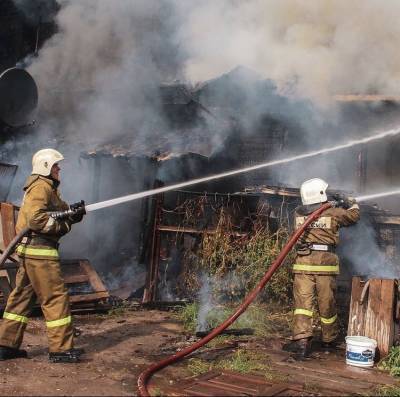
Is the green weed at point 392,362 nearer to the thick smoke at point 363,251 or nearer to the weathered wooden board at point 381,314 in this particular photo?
the weathered wooden board at point 381,314

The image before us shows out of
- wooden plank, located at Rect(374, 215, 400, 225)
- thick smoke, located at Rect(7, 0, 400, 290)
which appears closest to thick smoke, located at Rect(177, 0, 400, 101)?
thick smoke, located at Rect(7, 0, 400, 290)

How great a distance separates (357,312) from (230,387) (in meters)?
2.17

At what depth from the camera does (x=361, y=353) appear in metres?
5.30

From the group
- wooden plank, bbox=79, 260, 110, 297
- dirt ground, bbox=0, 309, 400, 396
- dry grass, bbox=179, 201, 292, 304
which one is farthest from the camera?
wooden plank, bbox=79, 260, 110, 297

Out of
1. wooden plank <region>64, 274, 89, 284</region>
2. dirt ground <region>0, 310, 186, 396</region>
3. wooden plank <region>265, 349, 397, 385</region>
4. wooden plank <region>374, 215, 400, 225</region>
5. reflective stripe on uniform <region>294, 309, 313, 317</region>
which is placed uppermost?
wooden plank <region>374, 215, 400, 225</region>

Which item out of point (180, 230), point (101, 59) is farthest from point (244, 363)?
point (101, 59)

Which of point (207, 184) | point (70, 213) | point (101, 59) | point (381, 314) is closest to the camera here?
point (70, 213)

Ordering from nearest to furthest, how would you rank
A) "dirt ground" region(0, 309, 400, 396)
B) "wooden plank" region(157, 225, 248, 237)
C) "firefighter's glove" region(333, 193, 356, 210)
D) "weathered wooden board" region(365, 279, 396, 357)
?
1. "dirt ground" region(0, 309, 400, 396)
2. "weathered wooden board" region(365, 279, 396, 357)
3. "firefighter's glove" region(333, 193, 356, 210)
4. "wooden plank" region(157, 225, 248, 237)

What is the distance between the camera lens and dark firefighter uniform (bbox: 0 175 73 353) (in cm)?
505

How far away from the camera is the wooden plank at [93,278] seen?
7820 millimetres

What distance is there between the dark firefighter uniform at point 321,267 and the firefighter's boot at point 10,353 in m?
2.94

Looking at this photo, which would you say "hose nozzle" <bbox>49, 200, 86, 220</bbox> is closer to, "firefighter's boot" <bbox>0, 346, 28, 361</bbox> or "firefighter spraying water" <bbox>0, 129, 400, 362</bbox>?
"firefighter spraying water" <bbox>0, 129, 400, 362</bbox>

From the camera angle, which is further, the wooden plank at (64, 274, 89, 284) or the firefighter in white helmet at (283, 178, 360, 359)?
the wooden plank at (64, 274, 89, 284)

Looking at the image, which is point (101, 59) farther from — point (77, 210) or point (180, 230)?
point (77, 210)
